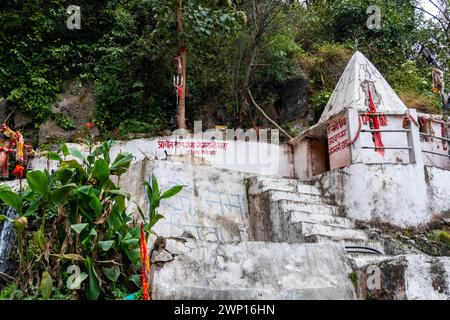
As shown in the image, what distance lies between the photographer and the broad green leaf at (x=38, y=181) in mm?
4742

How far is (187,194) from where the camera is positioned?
7836 mm

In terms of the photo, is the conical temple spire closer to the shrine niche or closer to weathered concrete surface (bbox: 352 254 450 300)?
weathered concrete surface (bbox: 352 254 450 300)

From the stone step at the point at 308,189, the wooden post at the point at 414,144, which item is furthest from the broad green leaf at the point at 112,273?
the wooden post at the point at 414,144

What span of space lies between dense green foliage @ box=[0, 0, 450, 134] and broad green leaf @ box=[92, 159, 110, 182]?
Result: 7.79 m

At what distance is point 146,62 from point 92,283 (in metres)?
10.1

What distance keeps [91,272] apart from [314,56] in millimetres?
11811

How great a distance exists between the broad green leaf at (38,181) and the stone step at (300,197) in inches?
156

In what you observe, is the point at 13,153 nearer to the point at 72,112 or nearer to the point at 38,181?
the point at 72,112

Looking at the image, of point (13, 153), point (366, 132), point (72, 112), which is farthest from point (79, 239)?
point (72, 112)

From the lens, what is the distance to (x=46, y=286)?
176 inches

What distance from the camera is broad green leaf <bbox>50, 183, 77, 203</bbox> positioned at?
4.83 metres

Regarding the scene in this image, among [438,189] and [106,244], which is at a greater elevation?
[438,189]

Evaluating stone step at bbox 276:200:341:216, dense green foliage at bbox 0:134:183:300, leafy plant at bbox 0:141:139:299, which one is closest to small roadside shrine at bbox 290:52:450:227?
stone step at bbox 276:200:341:216
